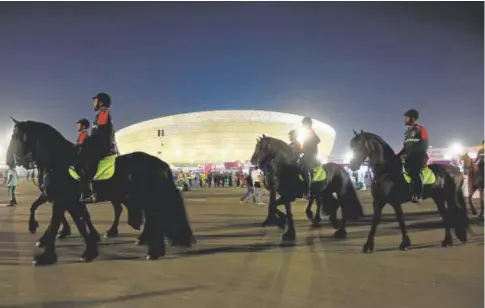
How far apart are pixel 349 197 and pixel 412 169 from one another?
301cm

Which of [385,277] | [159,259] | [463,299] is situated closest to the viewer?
[463,299]

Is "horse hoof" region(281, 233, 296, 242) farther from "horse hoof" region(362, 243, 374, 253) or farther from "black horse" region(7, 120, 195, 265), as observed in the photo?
"black horse" region(7, 120, 195, 265)

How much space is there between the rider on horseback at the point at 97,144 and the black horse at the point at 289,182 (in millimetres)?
3928

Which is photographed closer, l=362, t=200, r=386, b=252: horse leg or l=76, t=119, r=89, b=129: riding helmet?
l=362, t=200, r=386, b=252: horse leg

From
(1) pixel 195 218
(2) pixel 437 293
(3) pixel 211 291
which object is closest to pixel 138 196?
(3) pixel 211 291

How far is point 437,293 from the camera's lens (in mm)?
5316

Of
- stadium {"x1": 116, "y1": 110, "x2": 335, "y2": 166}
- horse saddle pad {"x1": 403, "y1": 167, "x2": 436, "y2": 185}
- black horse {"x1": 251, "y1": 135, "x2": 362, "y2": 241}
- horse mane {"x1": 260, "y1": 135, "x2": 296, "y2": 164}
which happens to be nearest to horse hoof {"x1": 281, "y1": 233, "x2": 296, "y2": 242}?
black horse {"x1": 251, "y1": 135, "x2": 362, "y2": 241}

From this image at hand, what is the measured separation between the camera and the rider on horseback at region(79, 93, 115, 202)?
294 inches

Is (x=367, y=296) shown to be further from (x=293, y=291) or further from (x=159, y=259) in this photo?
(x=159, y=259)

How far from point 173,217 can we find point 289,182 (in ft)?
11.3

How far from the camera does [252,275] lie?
20.5 ft

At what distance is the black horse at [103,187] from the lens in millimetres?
7184

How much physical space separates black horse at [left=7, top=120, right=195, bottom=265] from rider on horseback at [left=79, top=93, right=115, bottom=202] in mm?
148

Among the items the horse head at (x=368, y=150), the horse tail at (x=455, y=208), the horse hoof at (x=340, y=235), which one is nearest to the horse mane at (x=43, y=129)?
the horse head at (x=368, y=150)
